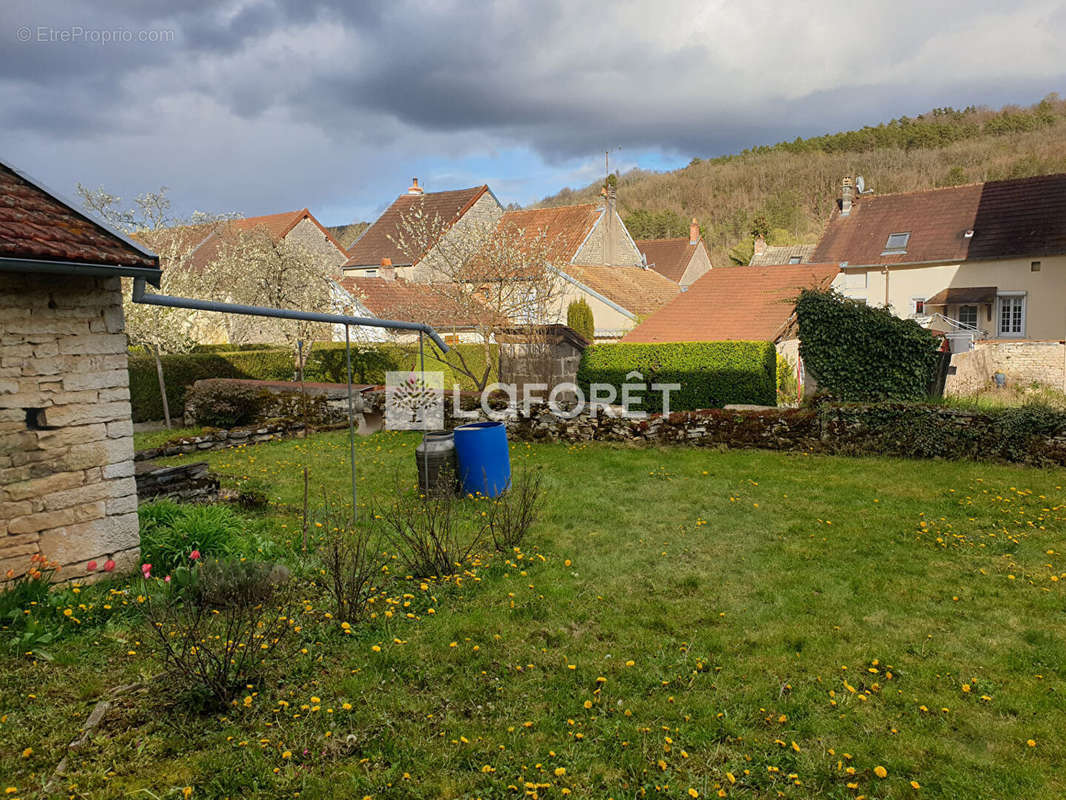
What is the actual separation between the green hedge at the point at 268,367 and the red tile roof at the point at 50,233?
10.6 meters

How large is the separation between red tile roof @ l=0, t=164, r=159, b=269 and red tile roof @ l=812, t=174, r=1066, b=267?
3078 centimetres

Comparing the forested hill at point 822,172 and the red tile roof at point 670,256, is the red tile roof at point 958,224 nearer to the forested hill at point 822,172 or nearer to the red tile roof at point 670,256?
the red tile roof at point 670,256

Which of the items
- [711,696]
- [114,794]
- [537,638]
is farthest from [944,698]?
[114,794]

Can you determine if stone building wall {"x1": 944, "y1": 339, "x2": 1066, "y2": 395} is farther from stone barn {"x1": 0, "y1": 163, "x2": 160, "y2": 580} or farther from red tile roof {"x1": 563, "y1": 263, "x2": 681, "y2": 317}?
stone barn {"x1": 0, "y1": 163, "x2": 160, "y2": 580}

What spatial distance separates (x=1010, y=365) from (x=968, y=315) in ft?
35.6

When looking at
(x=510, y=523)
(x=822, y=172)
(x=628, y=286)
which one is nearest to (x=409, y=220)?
(x=628, y=286)

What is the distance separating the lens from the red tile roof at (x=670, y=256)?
45759 millimetres

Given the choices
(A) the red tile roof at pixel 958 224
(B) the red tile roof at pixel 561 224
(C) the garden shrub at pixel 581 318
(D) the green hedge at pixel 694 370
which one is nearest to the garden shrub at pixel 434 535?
(D) the green hedge at pixel 694 370

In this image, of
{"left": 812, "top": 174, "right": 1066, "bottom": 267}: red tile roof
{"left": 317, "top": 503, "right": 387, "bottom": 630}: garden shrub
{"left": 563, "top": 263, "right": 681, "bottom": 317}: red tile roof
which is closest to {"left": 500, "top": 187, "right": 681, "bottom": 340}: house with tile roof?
{"left": 563, "top": 263, "right": 681, "bottom": 317}: red tile roof

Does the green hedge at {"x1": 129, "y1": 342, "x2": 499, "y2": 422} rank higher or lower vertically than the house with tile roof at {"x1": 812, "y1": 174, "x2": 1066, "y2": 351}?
lower

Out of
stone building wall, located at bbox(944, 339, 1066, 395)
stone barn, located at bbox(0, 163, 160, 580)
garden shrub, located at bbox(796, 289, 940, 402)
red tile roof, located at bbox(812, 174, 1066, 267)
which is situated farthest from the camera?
red tile roof, located at bbox(812, 174, 1066, 267)

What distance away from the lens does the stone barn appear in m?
Result: 4.93

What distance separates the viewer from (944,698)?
3.99 meters

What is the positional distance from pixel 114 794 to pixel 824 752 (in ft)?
11.6
